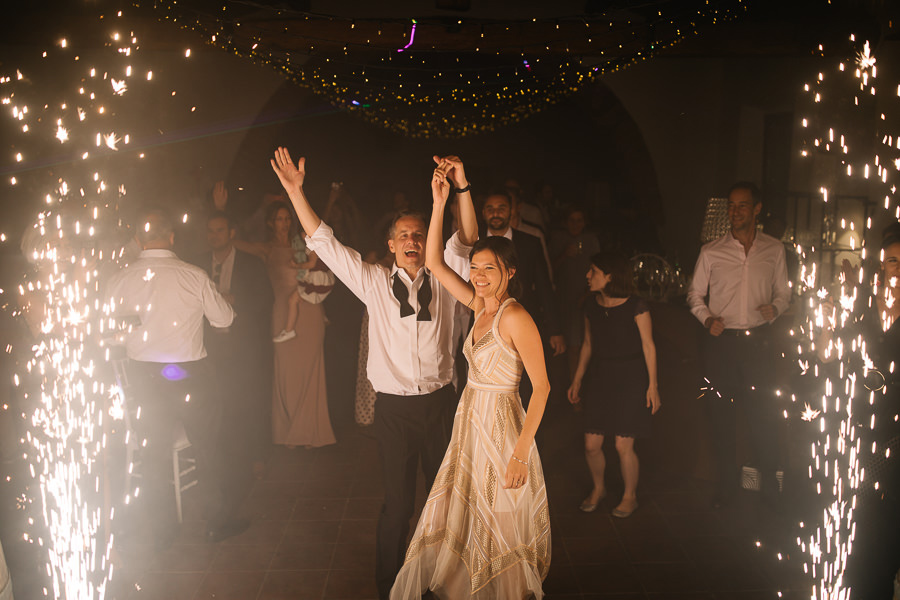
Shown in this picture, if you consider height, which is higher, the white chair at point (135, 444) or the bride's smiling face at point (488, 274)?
the bride's smiling face at point (488, 274)

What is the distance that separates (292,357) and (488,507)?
254 centimetres

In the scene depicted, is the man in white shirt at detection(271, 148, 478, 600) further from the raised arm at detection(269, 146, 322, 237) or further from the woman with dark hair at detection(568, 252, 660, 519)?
the woman with dark hair at detection(568, 252, 660, 519)

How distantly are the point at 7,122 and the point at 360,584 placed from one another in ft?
7.92

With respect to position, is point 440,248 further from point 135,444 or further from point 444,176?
point 135,444

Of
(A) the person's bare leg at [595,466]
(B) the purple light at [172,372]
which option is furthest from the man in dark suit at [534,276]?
(B) the purple light at [172,372]

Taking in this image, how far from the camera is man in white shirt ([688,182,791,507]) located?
399 cm

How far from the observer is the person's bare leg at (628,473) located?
395 centimetres

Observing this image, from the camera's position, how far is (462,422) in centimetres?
290

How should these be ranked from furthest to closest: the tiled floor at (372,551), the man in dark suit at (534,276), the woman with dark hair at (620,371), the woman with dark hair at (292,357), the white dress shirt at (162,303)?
the woman with dark hair at (292,357) < the man in dark suit at (534,276) < the woman with dark hair at (620,371) < the white dress shirt at (162,303) < the tiled floor at (372,551)

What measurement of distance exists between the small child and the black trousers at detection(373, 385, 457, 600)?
6.52ft

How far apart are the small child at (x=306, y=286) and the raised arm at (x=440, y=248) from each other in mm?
2079

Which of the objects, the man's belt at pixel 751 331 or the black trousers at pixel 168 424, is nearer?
the black trousers at pixel 168 424

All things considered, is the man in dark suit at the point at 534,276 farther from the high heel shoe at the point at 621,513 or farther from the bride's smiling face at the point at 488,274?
the bride's smiling face at the point at 488,274

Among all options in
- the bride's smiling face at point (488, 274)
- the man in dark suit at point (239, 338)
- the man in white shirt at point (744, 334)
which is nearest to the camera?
the bride's smiling face at point (488, 274)
